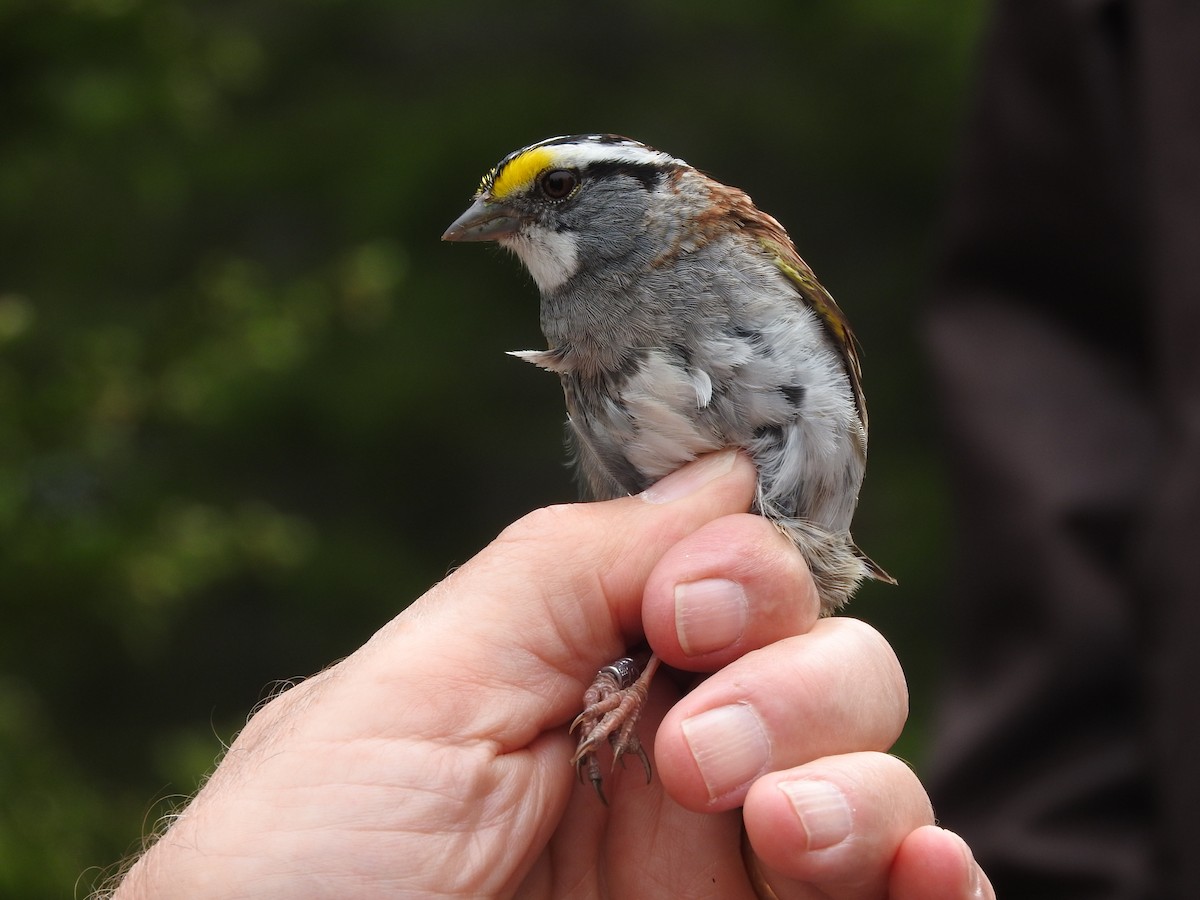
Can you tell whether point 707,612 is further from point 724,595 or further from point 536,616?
point 536,616

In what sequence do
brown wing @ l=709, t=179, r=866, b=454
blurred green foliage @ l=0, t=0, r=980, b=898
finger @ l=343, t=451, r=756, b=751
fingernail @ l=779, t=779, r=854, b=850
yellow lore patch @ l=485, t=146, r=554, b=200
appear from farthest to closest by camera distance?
blurred green foliage @ l=0, t=0, r=980, b=898
yellow lore patch @ l=485, t=146, r=554, b=200
brown wing @ l=709, t=179, r=866, b=454
finger @ l=343, t=451, r=756, b=751
fingernail @ l=779, t=779, r=854, b=850

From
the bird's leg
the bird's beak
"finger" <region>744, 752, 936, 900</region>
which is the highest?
the bird's beak

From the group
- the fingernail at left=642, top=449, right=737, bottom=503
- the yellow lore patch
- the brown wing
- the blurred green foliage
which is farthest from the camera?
the blurred green foliage

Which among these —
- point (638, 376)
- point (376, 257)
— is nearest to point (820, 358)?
point (638, 376)

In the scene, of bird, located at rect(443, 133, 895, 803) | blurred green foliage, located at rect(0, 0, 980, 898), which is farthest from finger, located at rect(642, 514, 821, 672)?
blurred green foliage, located at rect(0, 0, 980, 898)

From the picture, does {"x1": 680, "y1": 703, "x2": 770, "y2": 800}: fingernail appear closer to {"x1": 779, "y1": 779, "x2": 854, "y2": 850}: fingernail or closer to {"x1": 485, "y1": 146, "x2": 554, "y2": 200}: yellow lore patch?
{"x1": 779, "y1": 779, "x2": 854, "y2": 850}: fingernail

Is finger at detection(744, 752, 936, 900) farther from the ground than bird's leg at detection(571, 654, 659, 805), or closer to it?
closer to it

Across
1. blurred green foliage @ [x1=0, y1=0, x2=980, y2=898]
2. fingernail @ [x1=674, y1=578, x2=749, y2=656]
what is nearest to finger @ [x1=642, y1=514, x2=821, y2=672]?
fingernail @ [x1=674, y1=578, x2=749, y2=656]

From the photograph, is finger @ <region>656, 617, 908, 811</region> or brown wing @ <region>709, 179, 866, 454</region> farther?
brown wing @ <region>709, 179, 866, 454</region>
